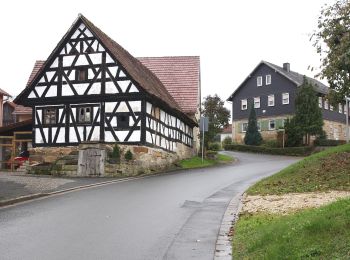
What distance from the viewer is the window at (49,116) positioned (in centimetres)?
3253

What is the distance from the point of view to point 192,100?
44.9 m

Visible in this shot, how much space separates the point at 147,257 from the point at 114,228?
107 inches

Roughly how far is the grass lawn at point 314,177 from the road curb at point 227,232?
261cm

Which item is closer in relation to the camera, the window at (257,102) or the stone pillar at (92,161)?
the stone pillar at (92,161)

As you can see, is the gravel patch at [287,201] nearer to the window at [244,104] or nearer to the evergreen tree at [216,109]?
the evergreen tree at [216,109]

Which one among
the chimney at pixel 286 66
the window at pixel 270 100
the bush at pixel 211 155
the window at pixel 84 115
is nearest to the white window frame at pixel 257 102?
the window at pixel 270 100

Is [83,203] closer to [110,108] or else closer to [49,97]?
[110,108]

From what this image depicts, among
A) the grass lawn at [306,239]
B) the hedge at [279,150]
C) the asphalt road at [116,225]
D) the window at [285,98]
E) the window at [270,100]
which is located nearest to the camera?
the grass lawn at [306,239]

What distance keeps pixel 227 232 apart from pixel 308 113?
44325 millimetres

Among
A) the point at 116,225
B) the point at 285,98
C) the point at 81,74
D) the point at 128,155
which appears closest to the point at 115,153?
the point at 128,155

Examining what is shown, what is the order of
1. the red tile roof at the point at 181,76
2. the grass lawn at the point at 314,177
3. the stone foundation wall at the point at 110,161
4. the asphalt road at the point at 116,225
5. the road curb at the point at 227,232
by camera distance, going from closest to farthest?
the road curb at the point at 227,232 < the asphalt road at the point at 116,225 < the grass lawn at the point at 314,177 < the stone foundation wall at the point at 110,161 < the red tile roof at the point at 181,76

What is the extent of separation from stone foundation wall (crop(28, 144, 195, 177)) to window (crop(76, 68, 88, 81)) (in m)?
4.40

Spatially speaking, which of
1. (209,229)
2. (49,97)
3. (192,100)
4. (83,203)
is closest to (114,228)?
(209,229)

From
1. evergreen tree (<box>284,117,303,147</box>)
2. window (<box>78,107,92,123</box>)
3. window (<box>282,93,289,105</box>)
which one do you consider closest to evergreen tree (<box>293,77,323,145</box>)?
evergreen tree (<box>284,117,303,147</box>)
